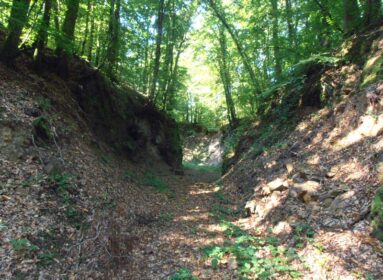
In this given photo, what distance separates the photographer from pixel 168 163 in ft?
59.8

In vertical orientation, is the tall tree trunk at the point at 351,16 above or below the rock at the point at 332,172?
above

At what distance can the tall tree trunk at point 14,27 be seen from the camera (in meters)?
8.50

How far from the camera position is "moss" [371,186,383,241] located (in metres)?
5.18

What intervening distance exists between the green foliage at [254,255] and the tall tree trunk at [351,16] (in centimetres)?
942

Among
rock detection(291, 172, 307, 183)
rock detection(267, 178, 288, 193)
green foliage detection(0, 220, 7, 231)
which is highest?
rock detection(291, 172, 307, 183)

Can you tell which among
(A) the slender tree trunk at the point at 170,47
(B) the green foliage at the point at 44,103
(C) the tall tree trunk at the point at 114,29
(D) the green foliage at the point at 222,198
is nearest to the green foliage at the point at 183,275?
(D) the green foliage at the point at 222,198

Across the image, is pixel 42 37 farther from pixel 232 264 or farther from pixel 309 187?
pixel 309 187

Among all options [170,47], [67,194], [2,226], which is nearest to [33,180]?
[67,194]

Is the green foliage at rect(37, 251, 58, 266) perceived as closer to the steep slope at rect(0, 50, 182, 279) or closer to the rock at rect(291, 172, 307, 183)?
the steep slope at rect(0, 50, 182, 279)

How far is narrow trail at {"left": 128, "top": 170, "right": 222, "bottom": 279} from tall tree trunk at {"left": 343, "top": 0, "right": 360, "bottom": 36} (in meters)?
8.56

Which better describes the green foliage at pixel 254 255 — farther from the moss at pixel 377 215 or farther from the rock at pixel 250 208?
the rock at pixel 250 208

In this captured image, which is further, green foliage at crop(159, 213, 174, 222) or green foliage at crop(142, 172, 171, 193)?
green foliage at crop(142, 172, 171, 193)

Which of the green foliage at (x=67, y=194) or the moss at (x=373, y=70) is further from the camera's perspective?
the moss at (x=373, y=70)

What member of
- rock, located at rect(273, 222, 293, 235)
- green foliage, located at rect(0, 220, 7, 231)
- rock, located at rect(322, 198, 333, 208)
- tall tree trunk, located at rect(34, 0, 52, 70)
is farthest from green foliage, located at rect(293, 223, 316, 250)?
tall tree trunk, located at rect(34, 0, 52, 70)
